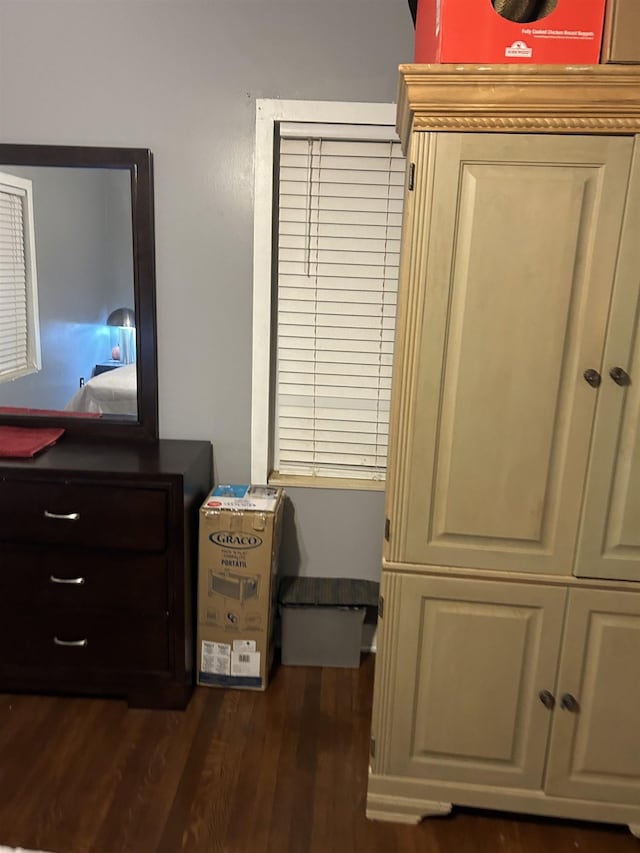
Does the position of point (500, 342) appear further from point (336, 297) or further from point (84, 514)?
point (84, 514)

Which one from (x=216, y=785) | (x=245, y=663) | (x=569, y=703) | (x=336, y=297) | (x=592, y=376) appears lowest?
(x=216, y=785)

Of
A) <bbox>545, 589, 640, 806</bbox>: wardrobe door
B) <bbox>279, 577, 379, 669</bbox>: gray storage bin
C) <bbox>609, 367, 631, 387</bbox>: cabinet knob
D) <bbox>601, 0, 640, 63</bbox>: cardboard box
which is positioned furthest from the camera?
<bbox>279, 577, 379, 669</bbox>: gray storage bin

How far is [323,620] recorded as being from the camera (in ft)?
8.17

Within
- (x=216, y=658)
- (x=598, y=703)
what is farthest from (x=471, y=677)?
(x=216, y=658)

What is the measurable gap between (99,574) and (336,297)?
4.03ft

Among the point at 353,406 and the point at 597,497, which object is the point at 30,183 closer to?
the point at 353,406

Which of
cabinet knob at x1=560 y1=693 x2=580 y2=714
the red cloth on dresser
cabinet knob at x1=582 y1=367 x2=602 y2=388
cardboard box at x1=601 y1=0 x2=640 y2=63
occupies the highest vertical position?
cardboard box at x1=601 y1=0 x2=640 y2=63

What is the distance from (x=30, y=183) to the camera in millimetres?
2369

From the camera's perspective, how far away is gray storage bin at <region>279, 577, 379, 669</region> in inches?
97.1

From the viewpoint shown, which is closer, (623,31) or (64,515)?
(623,31)

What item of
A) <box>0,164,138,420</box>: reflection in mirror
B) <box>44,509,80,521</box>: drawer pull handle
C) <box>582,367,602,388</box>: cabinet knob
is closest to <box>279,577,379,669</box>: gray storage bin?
<box>44,509,80,521</box>: drawer pull handle

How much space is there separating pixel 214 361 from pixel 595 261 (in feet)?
4.51

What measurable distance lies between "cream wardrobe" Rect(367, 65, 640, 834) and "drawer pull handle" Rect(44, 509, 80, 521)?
3.29 feet

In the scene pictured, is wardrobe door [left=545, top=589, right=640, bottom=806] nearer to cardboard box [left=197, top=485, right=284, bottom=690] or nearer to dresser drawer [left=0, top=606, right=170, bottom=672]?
cardboard box [left=197, top=485, right=284, bottom=690]
